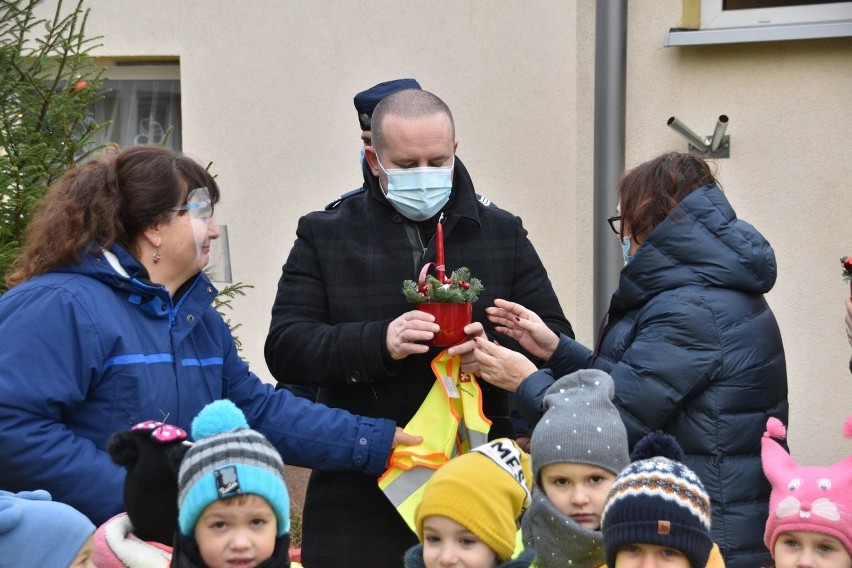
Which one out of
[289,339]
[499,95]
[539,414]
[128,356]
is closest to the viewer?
[128,356]

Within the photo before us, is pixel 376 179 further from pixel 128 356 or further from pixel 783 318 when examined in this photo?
pixel 783 318

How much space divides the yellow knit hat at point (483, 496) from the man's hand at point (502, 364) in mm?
608

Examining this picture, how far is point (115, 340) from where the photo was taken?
338cm

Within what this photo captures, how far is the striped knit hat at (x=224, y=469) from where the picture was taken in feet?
9.52

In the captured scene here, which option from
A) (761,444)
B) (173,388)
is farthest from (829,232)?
(173,388)

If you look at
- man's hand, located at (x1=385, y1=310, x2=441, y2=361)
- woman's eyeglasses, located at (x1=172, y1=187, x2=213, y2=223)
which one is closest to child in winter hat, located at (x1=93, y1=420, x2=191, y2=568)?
woman's eyeglasses, located at (x1=172, y1=187, x2=213, y2=223)

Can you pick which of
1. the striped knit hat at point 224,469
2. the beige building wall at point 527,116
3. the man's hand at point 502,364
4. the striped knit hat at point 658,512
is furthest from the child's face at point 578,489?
the beige building wall at point 527,116

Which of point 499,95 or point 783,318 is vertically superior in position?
point 499,95

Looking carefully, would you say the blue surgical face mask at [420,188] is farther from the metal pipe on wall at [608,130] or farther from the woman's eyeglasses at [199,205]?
the metal pipe on wall at [608,130]

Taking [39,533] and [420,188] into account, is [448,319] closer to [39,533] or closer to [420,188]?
[420,188]

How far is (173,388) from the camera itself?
11.5ft

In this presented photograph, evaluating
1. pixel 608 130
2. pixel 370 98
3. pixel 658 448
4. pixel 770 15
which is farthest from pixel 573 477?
pixel 770 15

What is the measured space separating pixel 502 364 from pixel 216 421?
1.12 m

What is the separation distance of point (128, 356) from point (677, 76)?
13.5 ft
